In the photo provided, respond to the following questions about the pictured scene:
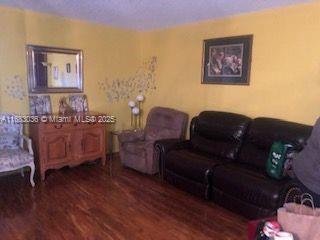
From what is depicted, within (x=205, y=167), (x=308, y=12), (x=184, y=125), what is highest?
(x=308, y=12)

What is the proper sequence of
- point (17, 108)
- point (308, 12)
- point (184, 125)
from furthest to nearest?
Answer: 1. point (184, 125)
2. point (17, 108)
3. point (308, 12)

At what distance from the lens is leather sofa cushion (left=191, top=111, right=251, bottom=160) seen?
10.2ft

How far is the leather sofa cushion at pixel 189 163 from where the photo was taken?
9.43 ft

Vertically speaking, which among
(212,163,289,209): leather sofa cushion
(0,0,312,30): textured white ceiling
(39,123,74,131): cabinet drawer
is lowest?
(212,163,289,209): leather sofa cushion

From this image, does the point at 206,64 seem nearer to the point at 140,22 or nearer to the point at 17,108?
the point at 140,22

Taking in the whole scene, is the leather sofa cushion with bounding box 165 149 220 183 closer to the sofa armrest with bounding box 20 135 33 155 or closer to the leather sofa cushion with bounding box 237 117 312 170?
the leather sofa cushion with bounding box 237 117 312 170

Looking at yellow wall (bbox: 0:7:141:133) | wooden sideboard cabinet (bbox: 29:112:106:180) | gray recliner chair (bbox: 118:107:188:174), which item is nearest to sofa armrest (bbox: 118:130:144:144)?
gray recliner chair (bbox: 118:107:188:174)

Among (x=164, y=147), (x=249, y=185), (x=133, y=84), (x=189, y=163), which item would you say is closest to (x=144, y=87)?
(x=133, y=84)

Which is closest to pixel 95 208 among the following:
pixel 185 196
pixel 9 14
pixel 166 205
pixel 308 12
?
pixel 166 205

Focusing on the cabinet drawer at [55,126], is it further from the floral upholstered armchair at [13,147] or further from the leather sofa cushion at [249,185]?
the leather sofa cushion at [249,185]

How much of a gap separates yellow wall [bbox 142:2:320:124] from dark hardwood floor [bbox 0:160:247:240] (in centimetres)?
129

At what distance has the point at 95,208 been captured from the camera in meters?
2.76

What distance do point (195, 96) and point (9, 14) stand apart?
264 cm

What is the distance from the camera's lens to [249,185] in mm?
2463
